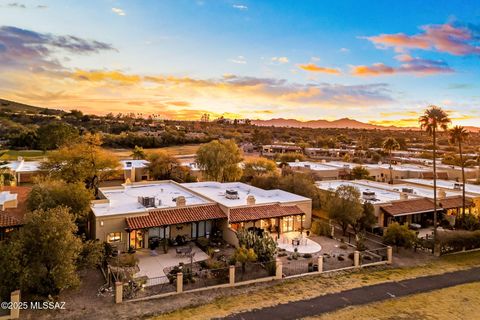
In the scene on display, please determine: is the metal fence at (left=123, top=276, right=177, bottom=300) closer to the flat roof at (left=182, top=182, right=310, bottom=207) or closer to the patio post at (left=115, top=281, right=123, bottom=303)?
the patio post at (left=115, top=281, right=123, bottom=303)

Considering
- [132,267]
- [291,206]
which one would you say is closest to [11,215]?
[132,267]

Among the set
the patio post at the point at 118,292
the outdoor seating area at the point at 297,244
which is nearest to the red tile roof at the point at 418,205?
the outdoor seating area at the point at 297,244

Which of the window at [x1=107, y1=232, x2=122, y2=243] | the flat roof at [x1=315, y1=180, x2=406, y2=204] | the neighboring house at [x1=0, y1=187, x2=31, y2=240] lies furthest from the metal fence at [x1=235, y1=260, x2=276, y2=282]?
the flat roof at [x1=315, y1=180, x2=406, y2=204]

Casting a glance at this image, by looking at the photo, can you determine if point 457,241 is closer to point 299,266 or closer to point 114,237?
point 299,266

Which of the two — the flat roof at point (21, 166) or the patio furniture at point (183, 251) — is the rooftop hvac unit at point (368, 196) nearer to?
the patio furniture at point (183, 251)

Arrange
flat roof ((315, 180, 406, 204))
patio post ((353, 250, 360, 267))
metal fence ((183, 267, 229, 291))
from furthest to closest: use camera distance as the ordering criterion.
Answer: flat roof ((315, 180, 406, 204))
patio post ((353, 250, 360, 267))
metal fence ((183, 267, 229, 291))

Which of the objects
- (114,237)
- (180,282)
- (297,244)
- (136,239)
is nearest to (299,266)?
(297,244)

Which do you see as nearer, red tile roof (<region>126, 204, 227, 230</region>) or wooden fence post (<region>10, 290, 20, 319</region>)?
wooden fence post (<region>10, 290, 20, 319</region>)
